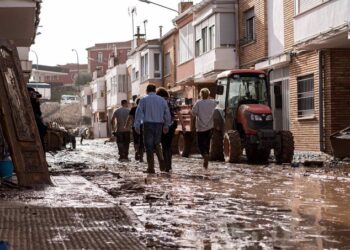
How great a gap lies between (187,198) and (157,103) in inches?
181

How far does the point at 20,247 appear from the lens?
213 inches

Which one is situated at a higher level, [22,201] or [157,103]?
[157,103]

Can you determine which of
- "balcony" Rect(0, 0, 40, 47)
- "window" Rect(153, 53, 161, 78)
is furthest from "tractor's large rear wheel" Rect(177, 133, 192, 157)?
"window" Rect(153, 53, 161, 78)

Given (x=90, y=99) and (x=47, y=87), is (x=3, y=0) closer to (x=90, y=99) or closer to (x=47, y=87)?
(x=47, y=87)

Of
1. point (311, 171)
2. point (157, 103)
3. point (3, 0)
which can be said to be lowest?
point (311, 171)

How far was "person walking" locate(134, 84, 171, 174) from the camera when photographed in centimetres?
1352

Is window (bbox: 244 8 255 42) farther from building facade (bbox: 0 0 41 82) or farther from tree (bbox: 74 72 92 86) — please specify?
tree (bbox: 74 72 92 86)

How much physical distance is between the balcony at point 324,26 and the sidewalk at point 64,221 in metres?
11.1

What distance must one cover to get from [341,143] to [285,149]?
6.24ft

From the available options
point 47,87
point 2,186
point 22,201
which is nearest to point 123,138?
point 2,186

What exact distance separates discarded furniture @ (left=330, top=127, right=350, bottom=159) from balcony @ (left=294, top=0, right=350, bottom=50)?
355 centimetres

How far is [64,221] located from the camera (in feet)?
22.6

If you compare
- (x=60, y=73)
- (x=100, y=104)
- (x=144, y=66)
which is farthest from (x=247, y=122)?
(x=60, y=73)

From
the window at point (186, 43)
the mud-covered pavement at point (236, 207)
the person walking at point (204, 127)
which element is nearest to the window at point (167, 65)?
the window at point (186, 43)
